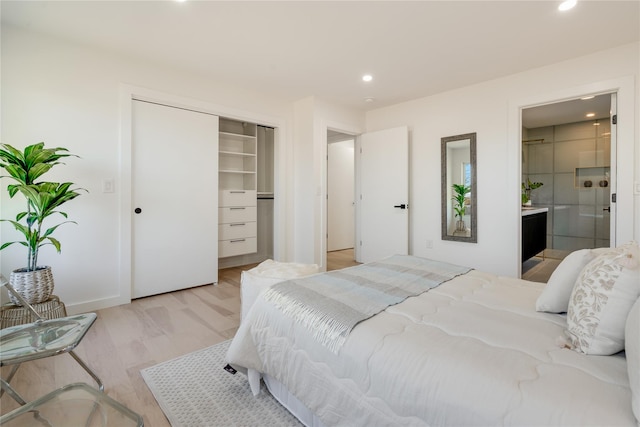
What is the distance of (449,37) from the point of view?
2525 mm

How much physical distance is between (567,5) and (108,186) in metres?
3.94

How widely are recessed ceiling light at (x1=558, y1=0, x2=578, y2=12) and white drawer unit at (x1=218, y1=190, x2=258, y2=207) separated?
3634 millimetres

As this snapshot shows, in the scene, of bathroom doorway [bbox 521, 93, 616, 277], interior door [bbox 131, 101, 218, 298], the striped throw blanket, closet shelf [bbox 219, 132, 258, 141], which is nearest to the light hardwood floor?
interior door [bbox 131, 101, 218, 298]

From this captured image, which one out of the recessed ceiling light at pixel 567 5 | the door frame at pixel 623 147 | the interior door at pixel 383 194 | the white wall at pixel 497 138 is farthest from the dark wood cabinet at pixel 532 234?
the recessed ceiling light at pixel 567 5

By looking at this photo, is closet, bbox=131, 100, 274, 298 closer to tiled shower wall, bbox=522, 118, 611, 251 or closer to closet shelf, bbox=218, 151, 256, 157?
closet shelf, bbox=218, 151, 256, 157

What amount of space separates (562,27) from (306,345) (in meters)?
3.05

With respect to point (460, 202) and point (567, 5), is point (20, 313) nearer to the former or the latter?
point (460, 202)

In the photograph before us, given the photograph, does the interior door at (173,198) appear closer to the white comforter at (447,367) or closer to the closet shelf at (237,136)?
the closet shelf at (237,136)

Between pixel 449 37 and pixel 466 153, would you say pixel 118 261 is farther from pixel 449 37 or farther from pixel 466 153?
pixel 466 153

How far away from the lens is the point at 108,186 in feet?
9.14

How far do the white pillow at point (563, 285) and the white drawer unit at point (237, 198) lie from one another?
354 centimetres

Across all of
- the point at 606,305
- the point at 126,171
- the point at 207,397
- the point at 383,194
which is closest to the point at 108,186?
the point at 126,171

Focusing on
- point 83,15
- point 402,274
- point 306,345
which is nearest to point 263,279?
point 306,345

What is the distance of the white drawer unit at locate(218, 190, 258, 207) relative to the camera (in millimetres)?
3971
